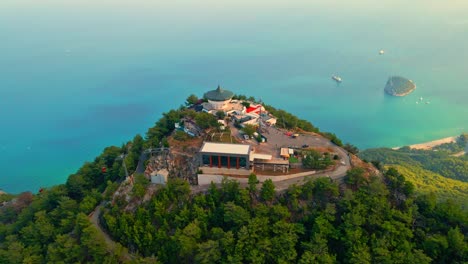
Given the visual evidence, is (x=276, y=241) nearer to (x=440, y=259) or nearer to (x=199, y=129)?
(x=440, y=259)

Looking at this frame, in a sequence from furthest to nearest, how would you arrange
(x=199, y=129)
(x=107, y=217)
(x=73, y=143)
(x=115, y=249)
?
1. (x=73, y=143)
2. (x=199, y=129)
3. (x=107, y=217)
4. (x=115, y=249)

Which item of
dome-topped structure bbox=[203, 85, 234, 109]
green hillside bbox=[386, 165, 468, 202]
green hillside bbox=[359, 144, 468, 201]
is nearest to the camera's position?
dome-topped structure bbox=[203, 85, 234, 109]

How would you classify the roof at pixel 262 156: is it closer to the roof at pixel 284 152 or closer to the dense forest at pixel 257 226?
the roof at pixel 284 152

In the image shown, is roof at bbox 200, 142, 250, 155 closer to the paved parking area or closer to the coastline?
the paved parking area

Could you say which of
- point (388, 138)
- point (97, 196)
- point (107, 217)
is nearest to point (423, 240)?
point (107, 217)

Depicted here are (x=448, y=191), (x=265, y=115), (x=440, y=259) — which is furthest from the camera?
(x=448, y=191)

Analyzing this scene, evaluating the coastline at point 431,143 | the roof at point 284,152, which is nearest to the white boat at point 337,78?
the coastline at point 431,143

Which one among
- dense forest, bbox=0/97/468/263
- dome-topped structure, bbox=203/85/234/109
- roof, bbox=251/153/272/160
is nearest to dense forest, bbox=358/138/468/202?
dense forest, bbox=0/97/468/263
